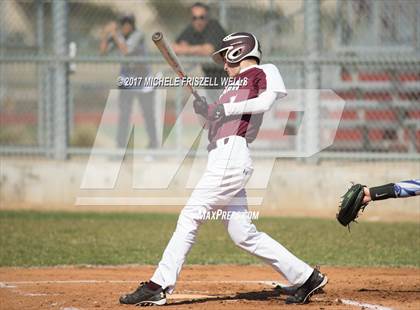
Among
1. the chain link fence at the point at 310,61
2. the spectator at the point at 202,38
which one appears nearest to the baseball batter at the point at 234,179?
the chain link fence at the point at 310,61

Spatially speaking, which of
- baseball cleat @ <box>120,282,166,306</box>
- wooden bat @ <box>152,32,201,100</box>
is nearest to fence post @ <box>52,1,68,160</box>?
wooden bat @ <box>152,32,201,100</box>

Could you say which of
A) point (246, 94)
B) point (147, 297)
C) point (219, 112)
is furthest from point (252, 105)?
point (147, 297)

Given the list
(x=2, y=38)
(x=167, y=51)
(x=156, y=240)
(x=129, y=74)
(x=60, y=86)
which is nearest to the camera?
(x=167, y=51)

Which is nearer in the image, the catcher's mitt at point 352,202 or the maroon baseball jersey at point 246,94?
the maroon baseball jersey at point 246,94

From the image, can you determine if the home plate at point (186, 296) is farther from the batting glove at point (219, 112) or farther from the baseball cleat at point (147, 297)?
the batting glove at point (219, 112)

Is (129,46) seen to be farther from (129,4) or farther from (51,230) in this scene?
(51,230)

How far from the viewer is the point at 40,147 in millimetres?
15156

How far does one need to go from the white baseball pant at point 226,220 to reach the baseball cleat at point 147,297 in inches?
3.0

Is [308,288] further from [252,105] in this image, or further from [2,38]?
[2,38]

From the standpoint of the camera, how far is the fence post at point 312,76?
14289 mm

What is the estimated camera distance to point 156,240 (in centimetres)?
1160

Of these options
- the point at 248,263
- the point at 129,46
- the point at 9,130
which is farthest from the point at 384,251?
the point at 9,130

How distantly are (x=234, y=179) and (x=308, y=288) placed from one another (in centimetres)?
113

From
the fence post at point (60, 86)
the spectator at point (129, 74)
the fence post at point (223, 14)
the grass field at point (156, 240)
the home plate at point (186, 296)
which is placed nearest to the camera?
the home plate at point (186, 296)
